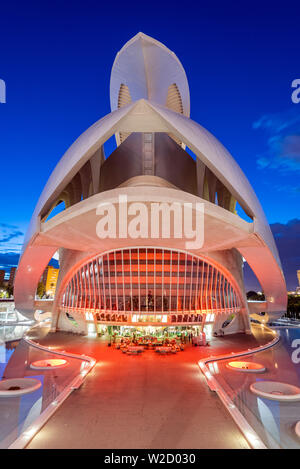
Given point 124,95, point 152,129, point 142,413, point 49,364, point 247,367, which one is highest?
point 124,95

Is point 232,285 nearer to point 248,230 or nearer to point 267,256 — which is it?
point 267,256

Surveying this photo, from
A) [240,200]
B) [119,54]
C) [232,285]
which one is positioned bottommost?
[232,285]

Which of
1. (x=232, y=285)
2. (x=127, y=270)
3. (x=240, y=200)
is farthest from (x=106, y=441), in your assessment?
(x=232, y=285)

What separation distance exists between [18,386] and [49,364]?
12.2 ft

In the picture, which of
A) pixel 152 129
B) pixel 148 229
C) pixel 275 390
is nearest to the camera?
pixel 275 390

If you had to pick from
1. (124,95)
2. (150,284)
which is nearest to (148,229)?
(150,284)

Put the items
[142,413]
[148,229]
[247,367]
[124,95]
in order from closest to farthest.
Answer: [142,413]
[247,367]
[148,229]
[124,95]

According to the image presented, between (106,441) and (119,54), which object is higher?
(119,54)

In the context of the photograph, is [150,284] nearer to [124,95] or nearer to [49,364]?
[49,364]

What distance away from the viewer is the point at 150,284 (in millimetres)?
25156

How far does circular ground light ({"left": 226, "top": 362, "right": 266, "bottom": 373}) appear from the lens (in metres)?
14.1

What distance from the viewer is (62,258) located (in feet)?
99.2

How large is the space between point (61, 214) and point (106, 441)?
10.9 metres
